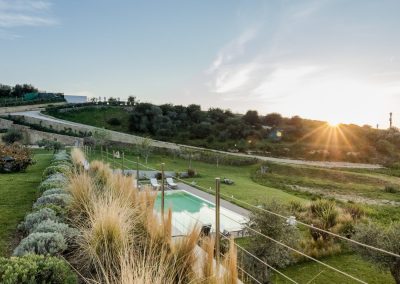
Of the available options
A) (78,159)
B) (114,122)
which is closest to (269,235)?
(78,159)

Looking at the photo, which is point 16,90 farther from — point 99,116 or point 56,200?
point 56,200

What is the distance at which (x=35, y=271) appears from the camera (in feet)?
8.18

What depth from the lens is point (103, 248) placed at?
3096 mm

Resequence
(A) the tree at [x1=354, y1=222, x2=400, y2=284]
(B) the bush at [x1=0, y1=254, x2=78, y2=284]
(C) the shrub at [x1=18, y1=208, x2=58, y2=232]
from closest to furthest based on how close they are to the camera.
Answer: (B) the bush at [x1=0, y1=254, x2=78, y2=284], (C) the shrub at [x1=18, y1=208, x2=58, y2=232], (A) the tree at [x1=354, y1=222, x2=400, y2=284]

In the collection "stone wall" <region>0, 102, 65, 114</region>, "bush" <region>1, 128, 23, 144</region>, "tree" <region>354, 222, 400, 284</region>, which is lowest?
"tree" <region>354, 222, 400, 284</region>

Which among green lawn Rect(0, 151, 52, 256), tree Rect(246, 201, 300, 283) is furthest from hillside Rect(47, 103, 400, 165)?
tree Rect(246, 201, 300, 283)

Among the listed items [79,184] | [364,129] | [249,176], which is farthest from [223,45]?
[364,129]

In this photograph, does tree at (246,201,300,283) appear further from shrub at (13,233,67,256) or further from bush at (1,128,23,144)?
bush at (1,128,23,144)

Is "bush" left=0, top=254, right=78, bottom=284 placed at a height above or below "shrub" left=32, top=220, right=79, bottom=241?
above

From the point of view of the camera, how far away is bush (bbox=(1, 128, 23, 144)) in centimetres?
2753

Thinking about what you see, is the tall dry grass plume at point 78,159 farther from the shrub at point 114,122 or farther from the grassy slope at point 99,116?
the shrub at point 114,122

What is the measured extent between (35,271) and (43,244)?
2.53 feet

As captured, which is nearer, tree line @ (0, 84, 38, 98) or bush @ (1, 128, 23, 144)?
bush @ (1, 128, 23, 144)

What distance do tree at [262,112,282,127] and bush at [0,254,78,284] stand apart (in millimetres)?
48141
